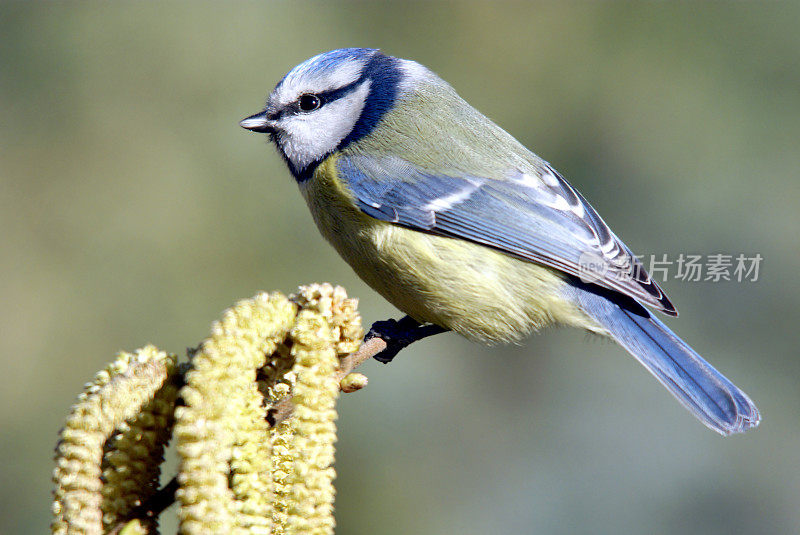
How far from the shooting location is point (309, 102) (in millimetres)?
1997

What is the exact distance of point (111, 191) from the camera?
3.18 meters

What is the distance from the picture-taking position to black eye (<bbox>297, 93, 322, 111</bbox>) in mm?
1989

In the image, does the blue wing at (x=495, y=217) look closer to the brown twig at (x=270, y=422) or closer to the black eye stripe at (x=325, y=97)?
the black eye stripe at (x=325, y=97)

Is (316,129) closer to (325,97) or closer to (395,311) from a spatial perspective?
(325,97)

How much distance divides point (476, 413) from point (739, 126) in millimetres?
1684

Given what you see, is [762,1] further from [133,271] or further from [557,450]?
[133,271]

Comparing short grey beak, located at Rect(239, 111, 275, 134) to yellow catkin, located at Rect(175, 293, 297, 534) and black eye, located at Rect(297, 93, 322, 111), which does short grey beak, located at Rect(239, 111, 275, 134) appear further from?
yellow catkin, located at Rect(175, 293, 297, 534)

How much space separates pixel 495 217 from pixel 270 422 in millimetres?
1022

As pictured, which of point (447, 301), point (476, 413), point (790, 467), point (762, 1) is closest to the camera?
point (447, 301)

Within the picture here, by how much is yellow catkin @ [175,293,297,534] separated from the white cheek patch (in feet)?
3.62

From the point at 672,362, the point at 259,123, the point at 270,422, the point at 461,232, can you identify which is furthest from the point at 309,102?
the point at 270,422

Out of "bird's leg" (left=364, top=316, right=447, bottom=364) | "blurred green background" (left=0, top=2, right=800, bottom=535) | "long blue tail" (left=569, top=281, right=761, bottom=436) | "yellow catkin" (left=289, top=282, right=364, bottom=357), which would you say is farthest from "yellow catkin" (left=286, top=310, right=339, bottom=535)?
"blurred green background" (left=0, top=2, right=800, bottom=535)

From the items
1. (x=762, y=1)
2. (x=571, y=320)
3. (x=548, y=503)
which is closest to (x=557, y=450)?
(x=548, y=503)

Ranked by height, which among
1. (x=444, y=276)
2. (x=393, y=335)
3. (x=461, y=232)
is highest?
(x=461, y=232)
